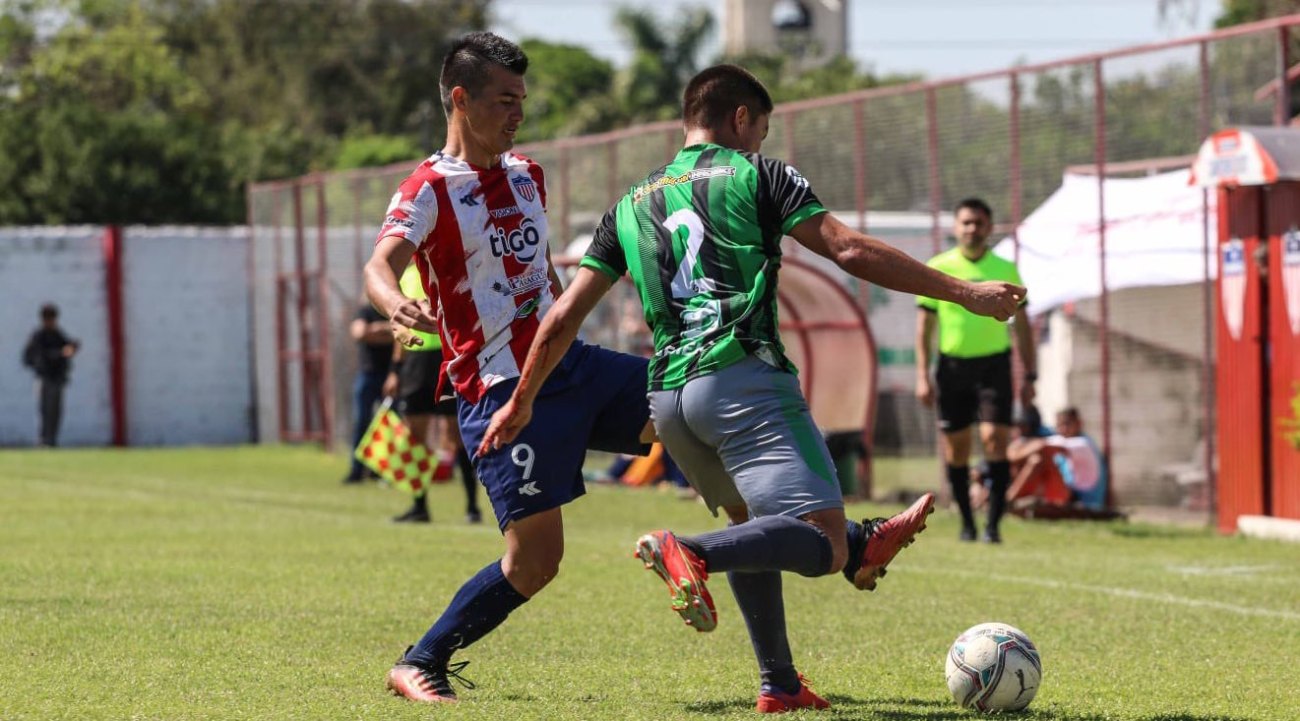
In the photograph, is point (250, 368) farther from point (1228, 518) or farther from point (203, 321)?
point (1228, 518)

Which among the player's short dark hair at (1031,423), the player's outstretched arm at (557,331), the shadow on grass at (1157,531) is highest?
the player's outstretched arm at (557,331)

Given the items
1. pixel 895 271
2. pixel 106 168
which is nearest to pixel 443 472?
pixel 895 271

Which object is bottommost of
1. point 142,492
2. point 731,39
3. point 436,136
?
point 142,492

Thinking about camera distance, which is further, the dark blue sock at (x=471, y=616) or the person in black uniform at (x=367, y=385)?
the person in black uniform at (x=367, y=385)

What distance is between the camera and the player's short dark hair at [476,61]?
661cm

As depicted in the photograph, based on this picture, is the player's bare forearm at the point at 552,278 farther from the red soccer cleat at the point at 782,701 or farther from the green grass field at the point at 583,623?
the red soccer cleat at the point at 782,701

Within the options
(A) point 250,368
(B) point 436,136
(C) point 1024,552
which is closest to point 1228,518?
(C) point 1024,552

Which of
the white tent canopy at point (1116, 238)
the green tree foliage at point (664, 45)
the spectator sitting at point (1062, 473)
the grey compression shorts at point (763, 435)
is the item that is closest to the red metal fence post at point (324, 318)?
the white tent canopy at point (1116, 238)

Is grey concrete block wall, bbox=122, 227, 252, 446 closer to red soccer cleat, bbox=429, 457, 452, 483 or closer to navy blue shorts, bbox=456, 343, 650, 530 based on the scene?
red soccer cleat, bbox=429, 457, 452, 483

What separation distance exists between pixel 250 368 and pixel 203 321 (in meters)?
1.00

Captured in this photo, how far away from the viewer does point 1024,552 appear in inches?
497

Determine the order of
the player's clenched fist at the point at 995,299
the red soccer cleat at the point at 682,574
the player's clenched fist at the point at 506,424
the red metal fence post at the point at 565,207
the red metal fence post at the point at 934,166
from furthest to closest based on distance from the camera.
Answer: the red metal fence post at the point at 565,207 → the red metal fence post at the point at 934,166 → the player's clenched fist at the point at 506,424 → the player's clenched fist at the point at 995,299 → the red soccer cleat at the point at 682,574

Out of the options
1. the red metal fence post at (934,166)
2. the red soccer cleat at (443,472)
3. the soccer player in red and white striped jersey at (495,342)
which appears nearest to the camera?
the soccer player in red and white striped jersey at (495,342)

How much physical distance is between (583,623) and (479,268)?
2765 mm
